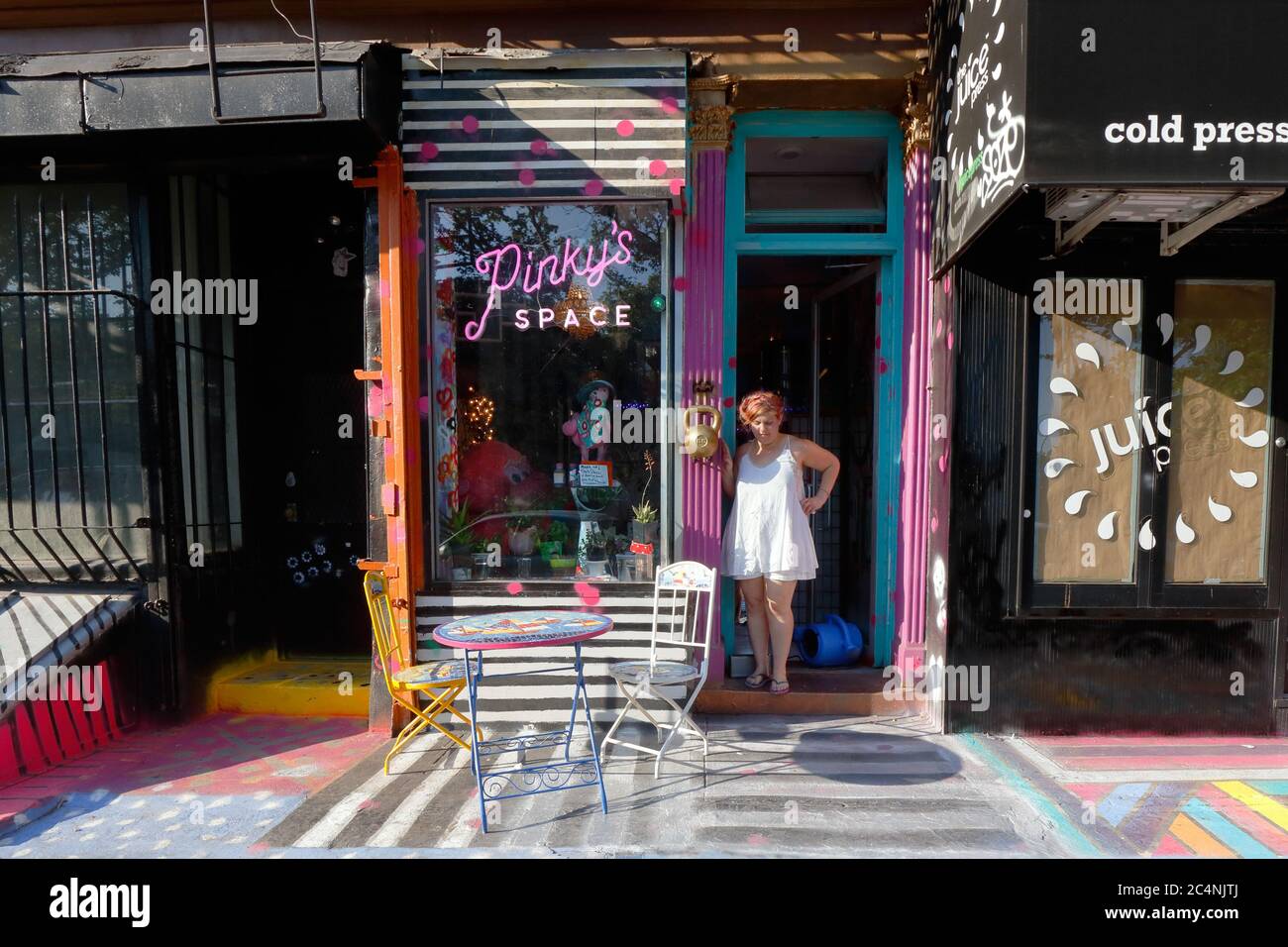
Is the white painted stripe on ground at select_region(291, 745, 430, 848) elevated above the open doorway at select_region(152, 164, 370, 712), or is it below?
below

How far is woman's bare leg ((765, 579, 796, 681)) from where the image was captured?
487cm

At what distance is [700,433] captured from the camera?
4.76 m

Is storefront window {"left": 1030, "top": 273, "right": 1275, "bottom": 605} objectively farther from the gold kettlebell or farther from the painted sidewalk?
the gold kettlebell

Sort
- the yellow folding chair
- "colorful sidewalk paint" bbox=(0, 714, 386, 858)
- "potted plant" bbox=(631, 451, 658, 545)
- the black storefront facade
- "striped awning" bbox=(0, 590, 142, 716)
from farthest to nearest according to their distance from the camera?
"potted plant" bbox=(631, 451, 658, 545)
the black storefront facade
"striped awning" bbox=(0, 590, 142, 716)
the yellow folding chair
"colorful sidewalk paint" bbox=(0, 714, 386, 858)

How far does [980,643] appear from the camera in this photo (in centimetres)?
459

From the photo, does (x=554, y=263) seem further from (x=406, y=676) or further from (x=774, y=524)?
(x=406, y=676)

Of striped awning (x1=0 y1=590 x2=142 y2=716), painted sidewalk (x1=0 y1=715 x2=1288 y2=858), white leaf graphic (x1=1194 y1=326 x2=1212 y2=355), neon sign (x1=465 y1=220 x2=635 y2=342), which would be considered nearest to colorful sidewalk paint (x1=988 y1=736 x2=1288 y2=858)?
painted sidewalk (x1=0 y1=715 x2=1288 y2=858)

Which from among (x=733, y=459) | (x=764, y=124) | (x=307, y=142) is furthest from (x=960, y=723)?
(x=307, y=142)

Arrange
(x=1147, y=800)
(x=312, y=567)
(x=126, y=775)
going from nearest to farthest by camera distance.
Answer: (x=1147, y=800) < (x=126, y=775) < (x=312, y=567)

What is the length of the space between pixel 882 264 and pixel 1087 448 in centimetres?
194

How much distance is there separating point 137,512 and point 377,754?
2500mm

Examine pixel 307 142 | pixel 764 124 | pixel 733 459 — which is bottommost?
pixel 733 459

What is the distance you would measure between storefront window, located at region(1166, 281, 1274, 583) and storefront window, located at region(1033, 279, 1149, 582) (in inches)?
11.5

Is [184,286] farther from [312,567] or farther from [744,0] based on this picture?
[744,0]
